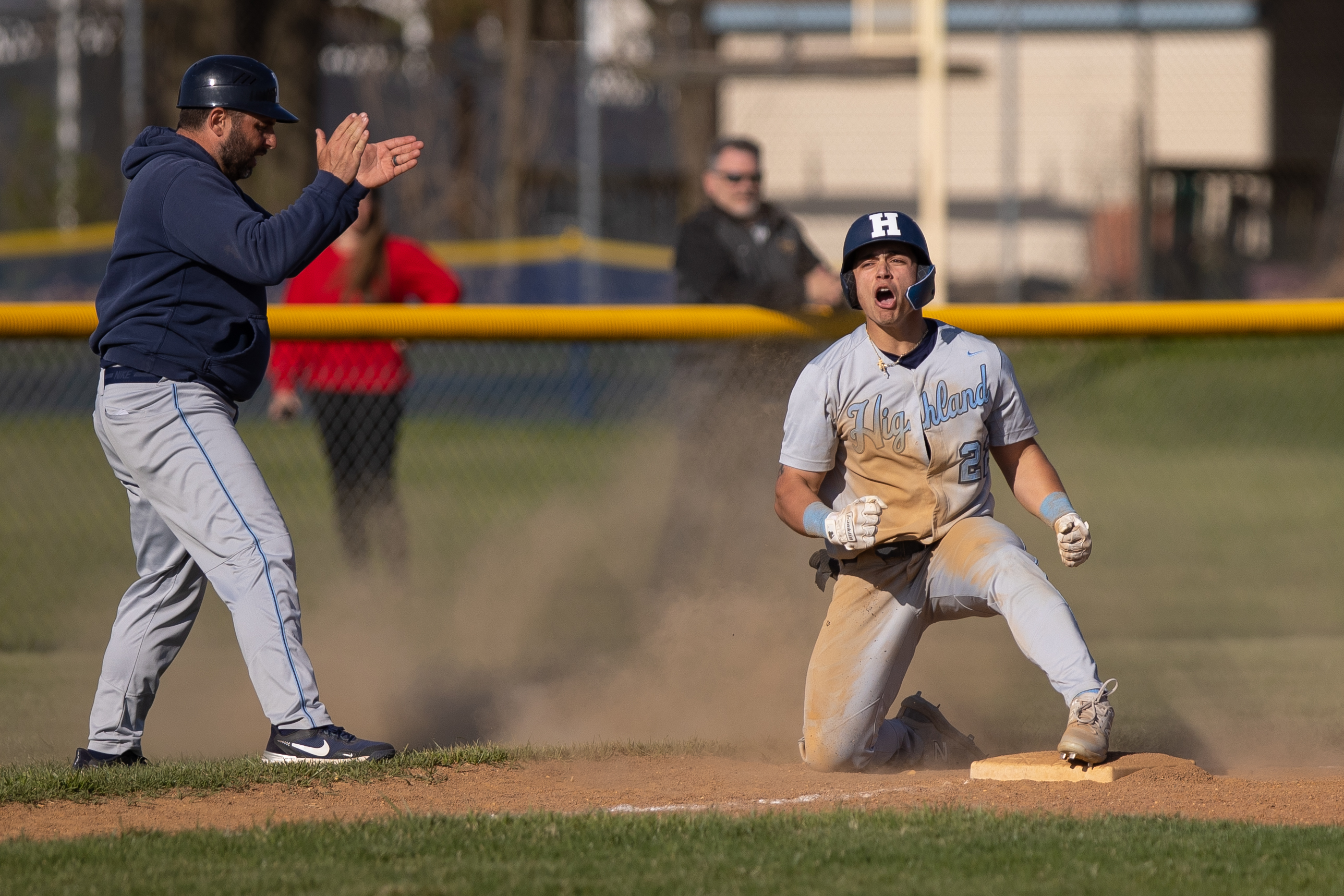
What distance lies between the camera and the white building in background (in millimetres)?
18812

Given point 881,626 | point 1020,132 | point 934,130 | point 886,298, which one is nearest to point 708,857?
point 881,626

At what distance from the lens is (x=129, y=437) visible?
437cm

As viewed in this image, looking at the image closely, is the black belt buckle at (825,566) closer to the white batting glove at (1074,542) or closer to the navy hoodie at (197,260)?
the white batting glove at (1074,542)

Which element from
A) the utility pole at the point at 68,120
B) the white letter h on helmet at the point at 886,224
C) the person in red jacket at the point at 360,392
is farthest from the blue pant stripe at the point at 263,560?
the utility pole at the point at 68,120

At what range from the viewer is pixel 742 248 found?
6422mm

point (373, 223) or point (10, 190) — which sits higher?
point (10, 190)

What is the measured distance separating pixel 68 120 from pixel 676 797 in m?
14.4

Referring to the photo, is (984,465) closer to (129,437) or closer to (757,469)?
(757,469)

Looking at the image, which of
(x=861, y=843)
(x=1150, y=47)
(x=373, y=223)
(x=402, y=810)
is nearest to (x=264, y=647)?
(x=402, y=810)

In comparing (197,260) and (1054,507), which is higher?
(197,260)

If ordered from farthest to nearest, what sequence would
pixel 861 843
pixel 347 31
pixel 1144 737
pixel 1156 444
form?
pixel 347 31, pixel 1156 444, pixel 1144 737, pixel 861 843

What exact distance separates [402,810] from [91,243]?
13277mm

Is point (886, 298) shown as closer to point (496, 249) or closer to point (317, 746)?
point (317, 746)

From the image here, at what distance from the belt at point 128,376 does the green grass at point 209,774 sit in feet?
3.76
